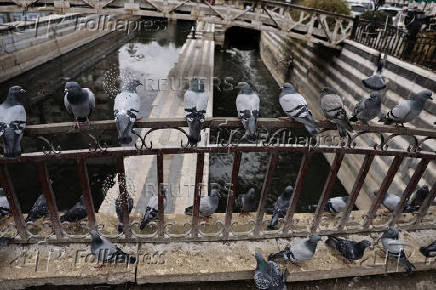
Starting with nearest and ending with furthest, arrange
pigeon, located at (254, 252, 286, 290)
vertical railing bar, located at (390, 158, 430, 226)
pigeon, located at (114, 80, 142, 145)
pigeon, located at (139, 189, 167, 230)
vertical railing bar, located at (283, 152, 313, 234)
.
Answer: pigeon, located at (114, 80, 142, 145), pigeon, located at (254, 252, 286, 290), vertical railing bar, located at (283, 152, 313, 234), vertical railing bar, located at (390, 158, 430, 226), pigeon, located at (139, 189, 167, 230)

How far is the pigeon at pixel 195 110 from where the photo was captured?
2703 mm

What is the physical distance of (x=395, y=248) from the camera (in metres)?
3.14

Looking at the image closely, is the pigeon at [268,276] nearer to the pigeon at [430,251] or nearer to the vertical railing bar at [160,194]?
the vertical railing bar at [160,194]

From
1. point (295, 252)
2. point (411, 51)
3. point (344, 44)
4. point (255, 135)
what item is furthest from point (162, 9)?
point (295, 252)

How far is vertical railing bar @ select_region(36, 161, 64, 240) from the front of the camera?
2599 millimetres

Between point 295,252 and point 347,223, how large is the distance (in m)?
1.12

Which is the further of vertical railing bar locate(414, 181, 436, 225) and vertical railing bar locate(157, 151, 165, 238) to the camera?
vertical railing bar locate(414, 181, 436, 225)

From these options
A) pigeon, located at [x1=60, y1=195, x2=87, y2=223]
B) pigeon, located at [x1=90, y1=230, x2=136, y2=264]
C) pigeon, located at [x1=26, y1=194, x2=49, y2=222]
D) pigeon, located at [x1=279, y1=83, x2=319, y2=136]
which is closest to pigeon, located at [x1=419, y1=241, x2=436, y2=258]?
pigeon, located at [x1=279, y1=83, x2=319, y2=136]

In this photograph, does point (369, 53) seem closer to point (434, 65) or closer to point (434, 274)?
point (434, 65)

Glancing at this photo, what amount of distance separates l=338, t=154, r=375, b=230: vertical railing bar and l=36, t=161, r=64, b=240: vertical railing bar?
3.07 metres

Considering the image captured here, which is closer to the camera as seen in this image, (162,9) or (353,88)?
(353,88)

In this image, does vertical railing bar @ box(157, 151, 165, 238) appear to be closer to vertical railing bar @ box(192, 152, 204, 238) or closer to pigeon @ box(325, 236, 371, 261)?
vertical railing bar @ box(192, 152, 204, 238)

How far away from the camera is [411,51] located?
9.80 metres

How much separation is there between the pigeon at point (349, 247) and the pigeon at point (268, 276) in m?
0.79
